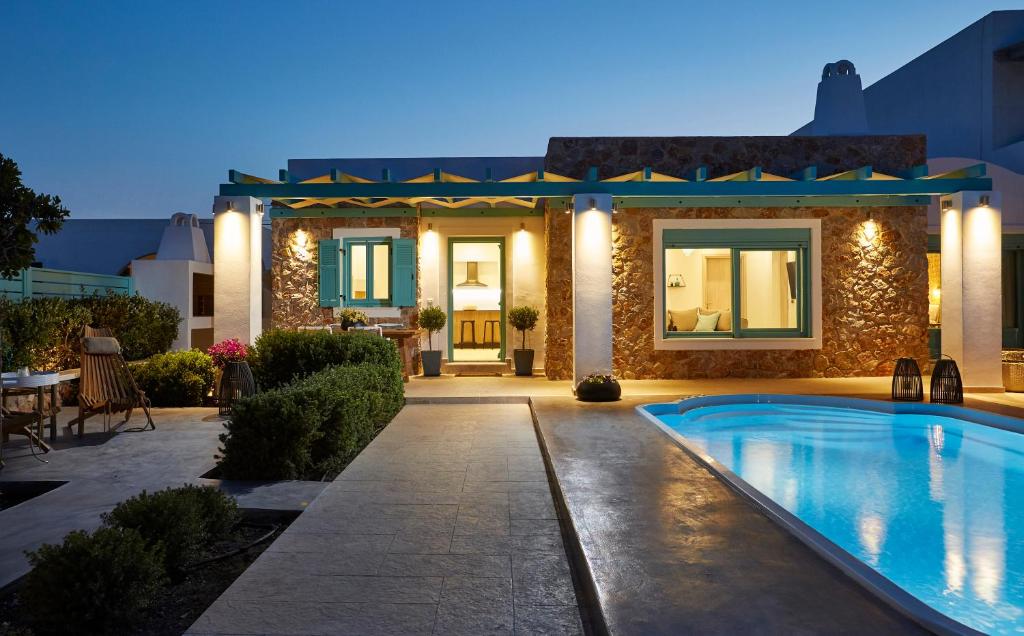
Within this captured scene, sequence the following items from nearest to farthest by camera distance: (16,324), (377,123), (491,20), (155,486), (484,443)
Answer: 1. (155,486)
2. (484,443)
3. (16,324)
4. (491,20)
5. (377,123)

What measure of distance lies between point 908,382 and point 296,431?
6856mm

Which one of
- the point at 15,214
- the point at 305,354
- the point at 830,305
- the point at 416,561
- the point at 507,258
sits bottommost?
the point at 416,561

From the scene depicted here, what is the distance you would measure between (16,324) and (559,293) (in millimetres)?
6960

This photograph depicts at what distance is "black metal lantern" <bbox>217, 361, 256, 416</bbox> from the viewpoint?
24.3ft

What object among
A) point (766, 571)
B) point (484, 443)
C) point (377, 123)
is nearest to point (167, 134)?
point (377, 123)

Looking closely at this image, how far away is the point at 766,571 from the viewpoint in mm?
2734

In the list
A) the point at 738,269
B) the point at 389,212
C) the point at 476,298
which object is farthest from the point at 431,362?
the point at 738,269

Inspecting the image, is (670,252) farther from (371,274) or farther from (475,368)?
(371,274)

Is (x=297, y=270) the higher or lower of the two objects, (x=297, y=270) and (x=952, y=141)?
the lower

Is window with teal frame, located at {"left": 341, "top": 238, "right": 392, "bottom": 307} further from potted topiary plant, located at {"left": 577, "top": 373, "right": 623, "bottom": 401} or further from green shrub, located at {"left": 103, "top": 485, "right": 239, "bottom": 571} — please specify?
green shrub, located at {"left": 103, "top": 485, "right": 239, "bottom": 571}

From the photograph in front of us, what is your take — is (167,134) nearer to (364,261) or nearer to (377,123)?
(377,123)

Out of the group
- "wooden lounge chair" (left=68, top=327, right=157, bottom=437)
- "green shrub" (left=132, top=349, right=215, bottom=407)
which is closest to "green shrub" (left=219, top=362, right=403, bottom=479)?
"wooden lounge chair" (left=68, top=327, right=157, bottom=437)

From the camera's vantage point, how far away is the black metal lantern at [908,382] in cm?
752

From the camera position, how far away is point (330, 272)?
10.9m
